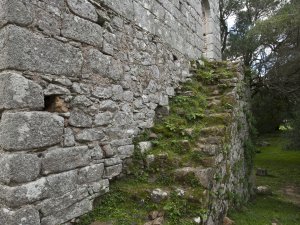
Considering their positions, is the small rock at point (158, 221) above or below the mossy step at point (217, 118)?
below

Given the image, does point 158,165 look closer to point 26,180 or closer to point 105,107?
point 105,107

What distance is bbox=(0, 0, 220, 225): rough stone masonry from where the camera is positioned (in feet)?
9.37

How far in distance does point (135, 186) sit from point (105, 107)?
3.91ft

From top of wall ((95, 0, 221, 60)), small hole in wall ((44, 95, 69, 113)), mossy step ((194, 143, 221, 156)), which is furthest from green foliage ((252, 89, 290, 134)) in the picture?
small hole in wall ((44, 95, 69, 113))

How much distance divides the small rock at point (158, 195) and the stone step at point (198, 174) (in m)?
0.36

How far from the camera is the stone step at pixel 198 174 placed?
13.4 ft

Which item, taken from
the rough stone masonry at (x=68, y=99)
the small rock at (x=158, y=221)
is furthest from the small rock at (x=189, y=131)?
the small rock at (x=158, y=221)

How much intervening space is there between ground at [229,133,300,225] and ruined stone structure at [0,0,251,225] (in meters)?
3.02

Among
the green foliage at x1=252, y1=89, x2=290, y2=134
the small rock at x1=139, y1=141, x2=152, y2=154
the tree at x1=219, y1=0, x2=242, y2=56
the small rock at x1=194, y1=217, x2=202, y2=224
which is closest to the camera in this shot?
the small rock at x1=194, y1=217, x2=202, y2=224

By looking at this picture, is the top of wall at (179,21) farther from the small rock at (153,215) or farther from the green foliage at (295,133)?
the green foliage at (295,133)

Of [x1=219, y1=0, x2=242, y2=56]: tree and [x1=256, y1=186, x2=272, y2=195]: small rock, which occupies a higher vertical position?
[x1=219, y1=0, x2=242, y2=56]: tree

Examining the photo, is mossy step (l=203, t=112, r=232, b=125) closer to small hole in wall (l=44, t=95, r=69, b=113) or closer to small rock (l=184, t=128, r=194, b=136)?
small rock (l=184, t=128, r=194, b=136)

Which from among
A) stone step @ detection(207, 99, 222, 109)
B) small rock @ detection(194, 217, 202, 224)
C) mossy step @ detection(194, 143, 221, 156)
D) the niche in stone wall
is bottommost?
small rock @ detection(194, 217, 202, 224)

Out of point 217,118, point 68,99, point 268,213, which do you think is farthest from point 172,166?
point 268,213
